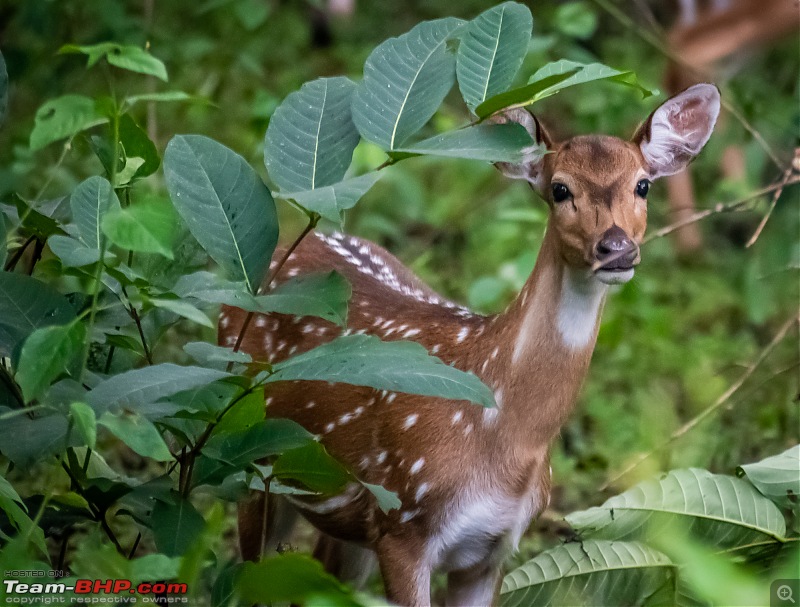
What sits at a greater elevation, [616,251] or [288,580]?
[288,580]

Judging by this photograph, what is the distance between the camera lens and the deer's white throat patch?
3.20 meters

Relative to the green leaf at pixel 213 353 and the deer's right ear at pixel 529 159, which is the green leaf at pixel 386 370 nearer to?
the green leaf at pixel 213 353

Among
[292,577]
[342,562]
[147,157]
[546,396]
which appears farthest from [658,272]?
[292,577]

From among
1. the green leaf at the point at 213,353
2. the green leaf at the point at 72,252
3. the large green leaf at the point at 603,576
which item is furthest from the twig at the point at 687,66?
the green leaf at the point at 72,252

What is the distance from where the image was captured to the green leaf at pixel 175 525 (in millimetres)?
2518

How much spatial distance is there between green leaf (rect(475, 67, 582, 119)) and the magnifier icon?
4.35 ft

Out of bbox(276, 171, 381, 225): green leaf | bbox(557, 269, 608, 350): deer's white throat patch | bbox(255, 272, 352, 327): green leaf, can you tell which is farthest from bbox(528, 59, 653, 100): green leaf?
bbox(557, 269, 608, 350): deer's white throat patch

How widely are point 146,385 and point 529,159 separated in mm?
1397

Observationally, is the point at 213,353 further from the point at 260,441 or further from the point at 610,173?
the point at 610,173

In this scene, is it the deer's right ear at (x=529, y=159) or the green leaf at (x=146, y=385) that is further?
the deer's right ear at (x=529, y=159)

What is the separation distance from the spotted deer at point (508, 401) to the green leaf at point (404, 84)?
1.48 ft

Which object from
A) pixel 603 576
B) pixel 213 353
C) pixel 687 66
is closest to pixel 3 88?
pixel 213 353

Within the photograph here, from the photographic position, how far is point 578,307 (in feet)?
10.6

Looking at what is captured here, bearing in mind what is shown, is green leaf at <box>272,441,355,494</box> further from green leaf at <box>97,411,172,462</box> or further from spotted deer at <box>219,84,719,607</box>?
spotted deer at <box>219,84,719,607</box>
